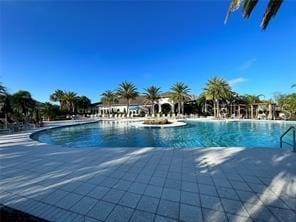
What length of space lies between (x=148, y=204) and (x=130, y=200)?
1.24ft

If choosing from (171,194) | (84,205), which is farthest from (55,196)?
(171,194)

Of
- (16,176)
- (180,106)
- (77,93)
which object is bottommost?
(16,176)

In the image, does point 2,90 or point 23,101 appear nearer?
point 2,90

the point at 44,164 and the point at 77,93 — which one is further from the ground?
the point at 77,93

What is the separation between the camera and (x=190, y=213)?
124 inches

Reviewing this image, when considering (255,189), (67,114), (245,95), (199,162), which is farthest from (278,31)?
(67,114)

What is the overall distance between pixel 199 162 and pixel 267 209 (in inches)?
116

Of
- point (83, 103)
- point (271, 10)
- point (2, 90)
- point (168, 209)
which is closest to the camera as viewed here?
point (168, 209)

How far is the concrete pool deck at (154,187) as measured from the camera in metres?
3.16

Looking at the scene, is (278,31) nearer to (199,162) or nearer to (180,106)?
(199,162)

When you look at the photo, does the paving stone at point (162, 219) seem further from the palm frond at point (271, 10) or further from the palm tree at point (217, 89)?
the palm tree at point (217, 89)

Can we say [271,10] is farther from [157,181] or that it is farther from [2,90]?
[2,90]

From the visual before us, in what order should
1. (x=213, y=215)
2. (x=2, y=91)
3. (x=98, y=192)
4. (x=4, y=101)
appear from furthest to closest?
(x=4, y=101) < (x=2, y=91) < (x=98, y=192) < (x=213, y=215)

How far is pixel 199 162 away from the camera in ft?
20.0
